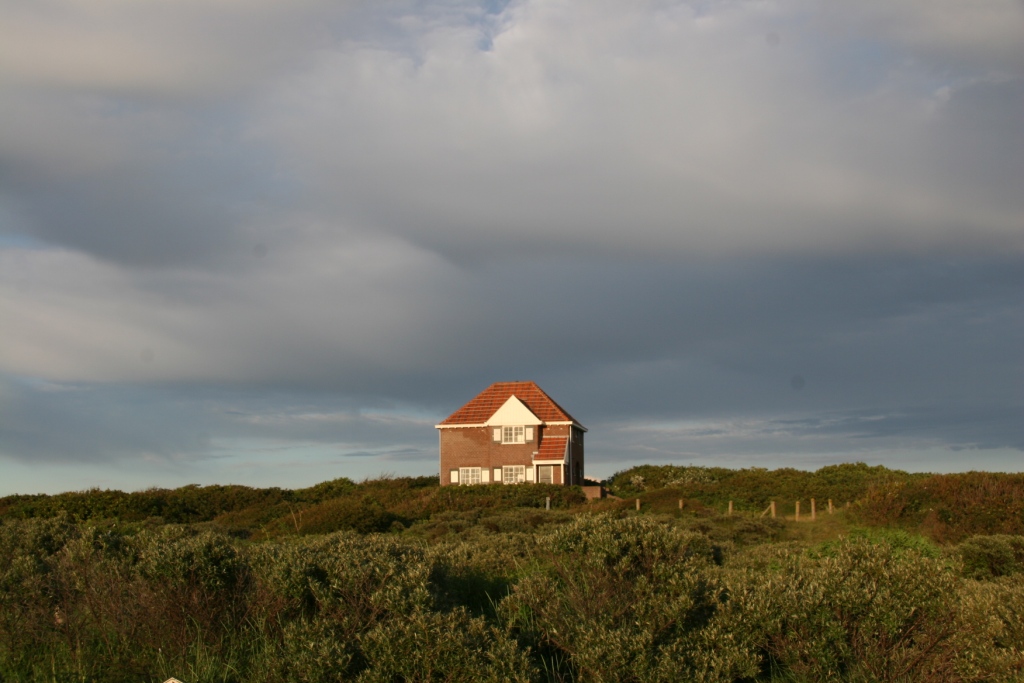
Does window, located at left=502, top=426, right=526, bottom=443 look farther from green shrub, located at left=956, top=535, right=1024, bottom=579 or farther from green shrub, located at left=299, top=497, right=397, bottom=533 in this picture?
green shrub, located at left=956, top=535, right=1024, bottom=579

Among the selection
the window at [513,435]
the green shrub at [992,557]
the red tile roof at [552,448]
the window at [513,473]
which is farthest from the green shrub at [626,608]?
the window at [513,435]

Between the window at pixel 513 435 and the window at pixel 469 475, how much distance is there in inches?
97.0

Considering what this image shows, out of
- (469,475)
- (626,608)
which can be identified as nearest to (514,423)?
(469,475)

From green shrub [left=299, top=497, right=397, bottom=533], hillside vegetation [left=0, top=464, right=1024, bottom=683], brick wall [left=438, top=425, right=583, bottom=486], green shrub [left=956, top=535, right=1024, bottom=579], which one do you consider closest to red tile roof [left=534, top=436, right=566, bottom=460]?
brick wall [left=438, top=425, right=583, bottom=486]

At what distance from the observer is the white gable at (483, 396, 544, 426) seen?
1815 inches

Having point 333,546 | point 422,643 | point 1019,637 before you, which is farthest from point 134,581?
point 1019,637

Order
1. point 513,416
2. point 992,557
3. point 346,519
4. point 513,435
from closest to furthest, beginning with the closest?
point 992,557 < point 346,519 < point 513,435 < point 513,416

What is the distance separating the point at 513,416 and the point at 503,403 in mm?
1256

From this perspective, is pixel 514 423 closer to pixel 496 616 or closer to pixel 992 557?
pixel 992 557

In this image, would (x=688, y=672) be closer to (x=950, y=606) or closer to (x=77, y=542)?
(x=950, y=606)

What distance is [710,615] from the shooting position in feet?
23.1

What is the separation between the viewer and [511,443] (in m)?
46.0

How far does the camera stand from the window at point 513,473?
45.7m

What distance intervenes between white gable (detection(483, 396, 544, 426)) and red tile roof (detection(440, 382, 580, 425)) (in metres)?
0.39
